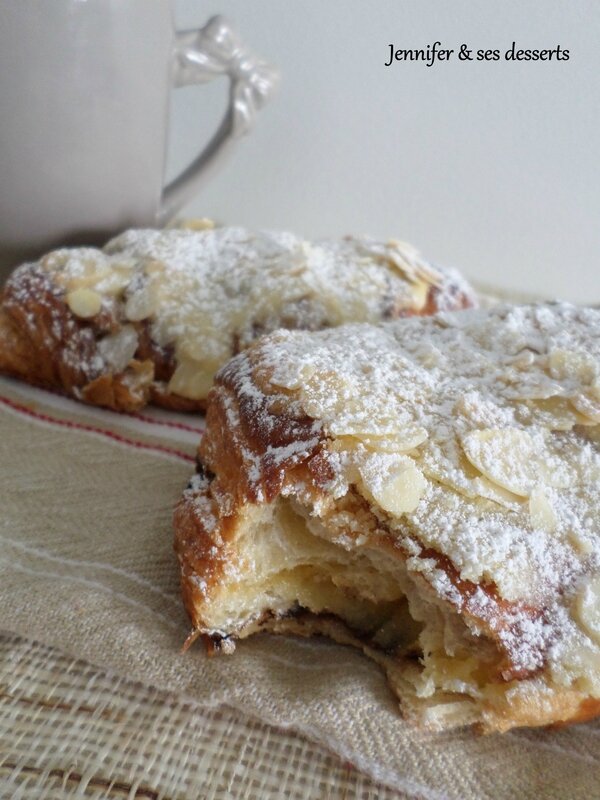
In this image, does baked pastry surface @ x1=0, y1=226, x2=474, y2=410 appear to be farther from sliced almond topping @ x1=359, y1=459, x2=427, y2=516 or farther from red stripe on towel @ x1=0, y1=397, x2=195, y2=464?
sliced almond topping @ x1=359, y1=459, x2=427, y2=516

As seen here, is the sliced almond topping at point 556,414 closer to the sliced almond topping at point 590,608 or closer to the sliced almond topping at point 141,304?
the sliced almond topping at point 590,608

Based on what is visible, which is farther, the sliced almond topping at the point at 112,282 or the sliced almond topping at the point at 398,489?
the sliced almond topping at the point at 112,282

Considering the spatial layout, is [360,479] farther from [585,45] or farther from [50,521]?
[585,45]

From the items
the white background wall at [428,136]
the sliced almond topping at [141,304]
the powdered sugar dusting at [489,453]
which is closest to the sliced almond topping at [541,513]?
the powdered sugar dusting at [489,453]

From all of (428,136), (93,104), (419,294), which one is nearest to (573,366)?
(419,294)

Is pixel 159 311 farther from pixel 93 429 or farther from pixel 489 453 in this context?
pixel 489 453

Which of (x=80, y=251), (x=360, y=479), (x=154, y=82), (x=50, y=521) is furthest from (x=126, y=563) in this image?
(x=154, y=82)

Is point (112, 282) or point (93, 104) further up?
point (93, 104)
